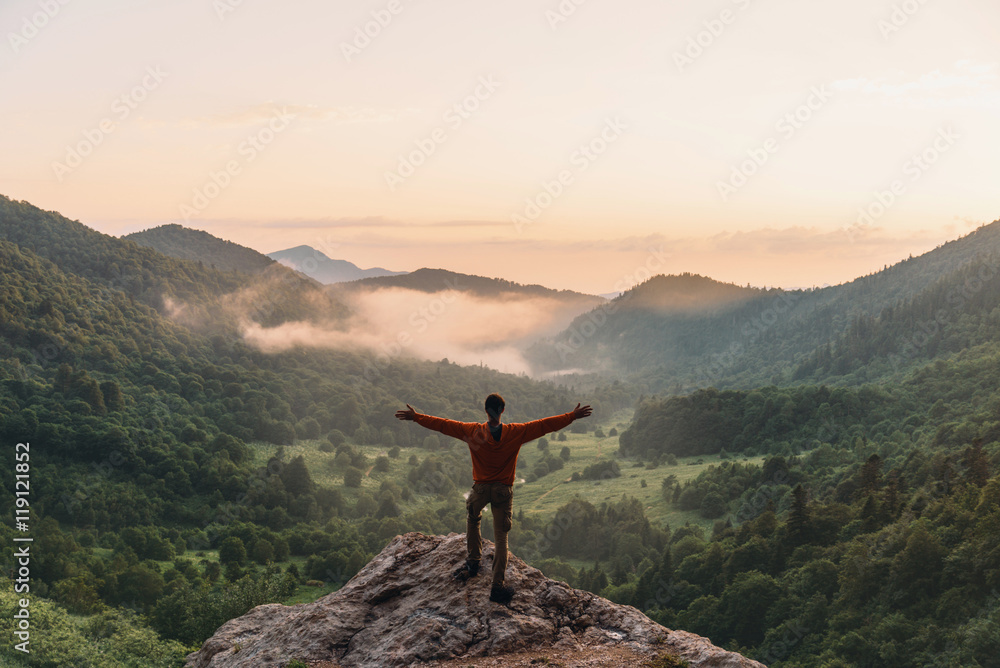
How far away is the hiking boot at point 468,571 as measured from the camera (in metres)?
15.2

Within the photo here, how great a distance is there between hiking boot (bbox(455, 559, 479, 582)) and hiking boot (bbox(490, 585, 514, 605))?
844 mm

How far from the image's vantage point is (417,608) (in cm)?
1512

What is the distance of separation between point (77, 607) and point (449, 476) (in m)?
113

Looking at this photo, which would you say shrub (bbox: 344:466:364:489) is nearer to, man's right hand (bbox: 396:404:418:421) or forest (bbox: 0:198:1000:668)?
forest (bbox: 0:198:1000:668)

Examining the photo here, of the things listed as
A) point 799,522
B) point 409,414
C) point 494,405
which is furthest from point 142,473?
point 494,405

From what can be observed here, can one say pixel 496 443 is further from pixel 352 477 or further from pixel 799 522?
pixel 352 477

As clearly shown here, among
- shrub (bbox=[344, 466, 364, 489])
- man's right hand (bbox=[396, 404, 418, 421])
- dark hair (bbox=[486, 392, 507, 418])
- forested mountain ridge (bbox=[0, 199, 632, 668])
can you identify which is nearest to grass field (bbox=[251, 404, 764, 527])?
shrub (bbox=[344, 466, 364, 489])

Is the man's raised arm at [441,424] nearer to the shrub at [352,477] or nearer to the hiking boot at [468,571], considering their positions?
the hiking boot at [468,571]

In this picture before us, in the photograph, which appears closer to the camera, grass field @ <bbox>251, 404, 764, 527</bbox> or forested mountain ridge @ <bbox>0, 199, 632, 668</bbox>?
forested mountain ridge @ <bbox>0, 199, 632, 668</bbox>

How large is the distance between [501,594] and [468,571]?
3.50 feet

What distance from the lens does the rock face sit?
1373cm

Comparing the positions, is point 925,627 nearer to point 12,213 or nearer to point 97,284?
point 97,284

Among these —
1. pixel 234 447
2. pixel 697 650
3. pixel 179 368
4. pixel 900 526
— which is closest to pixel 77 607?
pixel 234 447

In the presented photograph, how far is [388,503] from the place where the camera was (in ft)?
469
